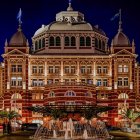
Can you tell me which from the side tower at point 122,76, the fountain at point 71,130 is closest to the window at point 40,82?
the side tower at point 122,76

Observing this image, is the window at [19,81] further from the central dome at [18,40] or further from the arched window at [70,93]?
the arched window at [70,93]

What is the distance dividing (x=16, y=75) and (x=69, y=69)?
11450mm

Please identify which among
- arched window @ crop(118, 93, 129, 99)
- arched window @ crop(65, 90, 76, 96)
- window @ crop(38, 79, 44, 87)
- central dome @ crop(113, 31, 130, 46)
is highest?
central dome @ crop(113, 31, 130, 46)

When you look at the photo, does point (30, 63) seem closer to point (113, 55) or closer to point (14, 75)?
point (14, 75)

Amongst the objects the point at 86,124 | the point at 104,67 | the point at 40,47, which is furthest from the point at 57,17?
the point at 86,124

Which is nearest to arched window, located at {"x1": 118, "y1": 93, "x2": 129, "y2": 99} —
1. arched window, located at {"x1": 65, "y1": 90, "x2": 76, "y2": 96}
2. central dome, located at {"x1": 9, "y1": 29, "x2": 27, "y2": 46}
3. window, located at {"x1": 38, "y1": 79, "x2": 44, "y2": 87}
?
arched window, located at {"x1": 65, "y1": 90, "x2": 76, "y2": 96}

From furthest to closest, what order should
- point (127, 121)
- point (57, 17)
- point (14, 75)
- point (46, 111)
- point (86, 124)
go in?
1. point (57, 17)
2. point (14, 75)
3. point (127, 121)
4. point (86, 124)
5. point (46, 111)

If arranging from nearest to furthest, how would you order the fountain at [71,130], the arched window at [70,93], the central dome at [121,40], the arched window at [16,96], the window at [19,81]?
1. the fountain at [71,130]
2. the arched window at [70,93]
3. the arched window at [16,96]
4. the window at [19,81]
5. the central dome at [121,40]

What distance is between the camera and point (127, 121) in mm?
94375

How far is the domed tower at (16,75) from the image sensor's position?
99375mm

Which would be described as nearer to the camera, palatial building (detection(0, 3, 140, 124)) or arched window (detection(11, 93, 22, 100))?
palatial building (detection(0, 3, 140, 124))

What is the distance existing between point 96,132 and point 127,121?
38.3 meters

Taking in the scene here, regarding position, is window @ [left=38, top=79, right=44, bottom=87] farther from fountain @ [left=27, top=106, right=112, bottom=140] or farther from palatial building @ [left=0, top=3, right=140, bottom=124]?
fountain @ [left=27, top=106, right=112, bottom=140]

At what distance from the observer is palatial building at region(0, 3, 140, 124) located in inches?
3922
